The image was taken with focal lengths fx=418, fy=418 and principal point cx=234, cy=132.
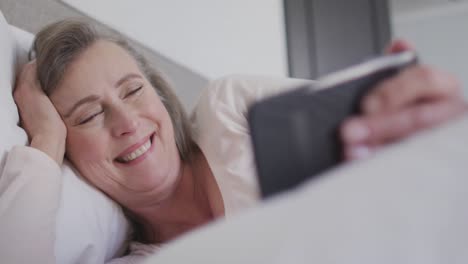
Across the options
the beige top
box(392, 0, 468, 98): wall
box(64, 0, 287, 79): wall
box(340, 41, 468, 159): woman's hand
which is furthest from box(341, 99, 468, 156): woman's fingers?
box(392, 0, 468, 98): wall

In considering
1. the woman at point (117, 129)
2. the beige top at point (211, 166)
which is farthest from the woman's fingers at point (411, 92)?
the woman at point (117, 129)

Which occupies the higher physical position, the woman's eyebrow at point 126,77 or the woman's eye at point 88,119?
the woman's eyebrow at point 126,77

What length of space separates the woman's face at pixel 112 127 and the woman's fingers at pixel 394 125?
70 centimetres

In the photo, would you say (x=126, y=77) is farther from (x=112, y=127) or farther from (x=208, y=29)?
(x=208, y=29)

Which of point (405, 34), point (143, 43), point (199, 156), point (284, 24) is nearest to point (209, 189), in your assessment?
point (199, 156)

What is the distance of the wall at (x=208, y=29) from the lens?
1.39 metres

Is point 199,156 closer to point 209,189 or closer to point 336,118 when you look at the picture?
point 209,189

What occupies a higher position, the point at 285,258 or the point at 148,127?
the point at 285,258

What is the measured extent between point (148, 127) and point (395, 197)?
30.1 inches

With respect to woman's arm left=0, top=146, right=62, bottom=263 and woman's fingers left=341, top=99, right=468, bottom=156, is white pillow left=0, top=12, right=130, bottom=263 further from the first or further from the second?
woman's fingers left=341, top=99, right=468, bottom=156

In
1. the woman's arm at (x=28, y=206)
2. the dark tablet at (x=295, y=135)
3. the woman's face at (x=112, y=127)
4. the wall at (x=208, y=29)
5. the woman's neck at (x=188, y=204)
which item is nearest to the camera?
the dark tablet at (x=295, y=135)

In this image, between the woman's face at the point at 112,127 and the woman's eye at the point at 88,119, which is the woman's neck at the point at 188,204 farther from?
the woman's eye at the point at 88,119

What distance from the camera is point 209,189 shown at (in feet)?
3.37

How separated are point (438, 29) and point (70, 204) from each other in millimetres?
4504
